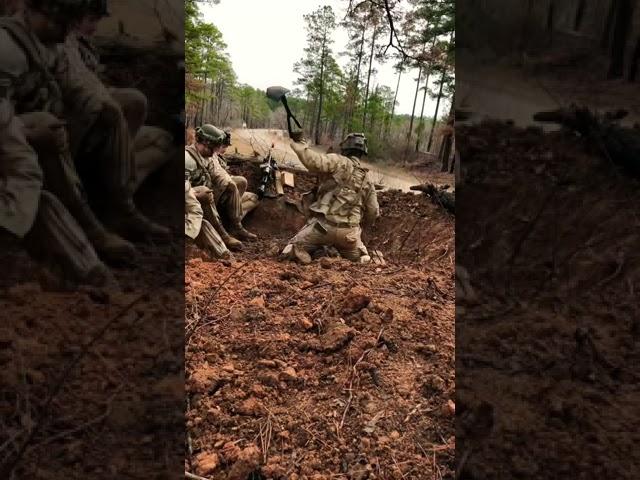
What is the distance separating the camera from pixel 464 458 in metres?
2.02

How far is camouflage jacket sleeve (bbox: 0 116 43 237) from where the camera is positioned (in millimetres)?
1720

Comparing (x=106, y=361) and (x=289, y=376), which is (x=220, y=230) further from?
(x=106, y=361)

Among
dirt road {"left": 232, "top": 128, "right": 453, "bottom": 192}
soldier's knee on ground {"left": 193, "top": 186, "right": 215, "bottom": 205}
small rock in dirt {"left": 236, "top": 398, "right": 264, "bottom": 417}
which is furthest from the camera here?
dirt road {"left": 232, "top": 128, "right": 453, "bottom": 192}

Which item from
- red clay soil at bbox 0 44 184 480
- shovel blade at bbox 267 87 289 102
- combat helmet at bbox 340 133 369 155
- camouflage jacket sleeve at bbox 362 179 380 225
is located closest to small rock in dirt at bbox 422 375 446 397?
red clay soil at bbox 0 44 184 480

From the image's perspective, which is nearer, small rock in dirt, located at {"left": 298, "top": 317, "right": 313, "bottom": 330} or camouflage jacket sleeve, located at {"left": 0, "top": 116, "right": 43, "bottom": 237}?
camouflage jacket sleeve, located at {"left": 0, "top": 116, "right": 43, "bottom": 237}

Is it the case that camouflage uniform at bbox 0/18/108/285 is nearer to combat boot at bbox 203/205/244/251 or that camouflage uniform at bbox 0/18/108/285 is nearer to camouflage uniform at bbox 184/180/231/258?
camouflage uniform at bbox 184/180/231/258

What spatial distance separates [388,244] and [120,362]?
694 cm

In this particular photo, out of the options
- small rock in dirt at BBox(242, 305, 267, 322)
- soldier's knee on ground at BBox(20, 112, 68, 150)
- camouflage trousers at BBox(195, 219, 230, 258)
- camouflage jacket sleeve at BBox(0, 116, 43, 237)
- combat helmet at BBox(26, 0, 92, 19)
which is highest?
combat helmet at BBox(26, 0, 92, 19)

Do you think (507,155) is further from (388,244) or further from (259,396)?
(388,244)

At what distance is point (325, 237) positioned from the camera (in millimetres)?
6566

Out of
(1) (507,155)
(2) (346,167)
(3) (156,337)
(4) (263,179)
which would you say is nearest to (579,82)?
(1) (507,155)

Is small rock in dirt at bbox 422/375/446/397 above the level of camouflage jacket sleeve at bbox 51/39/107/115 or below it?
below

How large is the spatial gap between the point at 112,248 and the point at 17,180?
16.5 inches

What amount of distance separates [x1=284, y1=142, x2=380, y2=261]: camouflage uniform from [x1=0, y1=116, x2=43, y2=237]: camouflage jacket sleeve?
4.58 meters
